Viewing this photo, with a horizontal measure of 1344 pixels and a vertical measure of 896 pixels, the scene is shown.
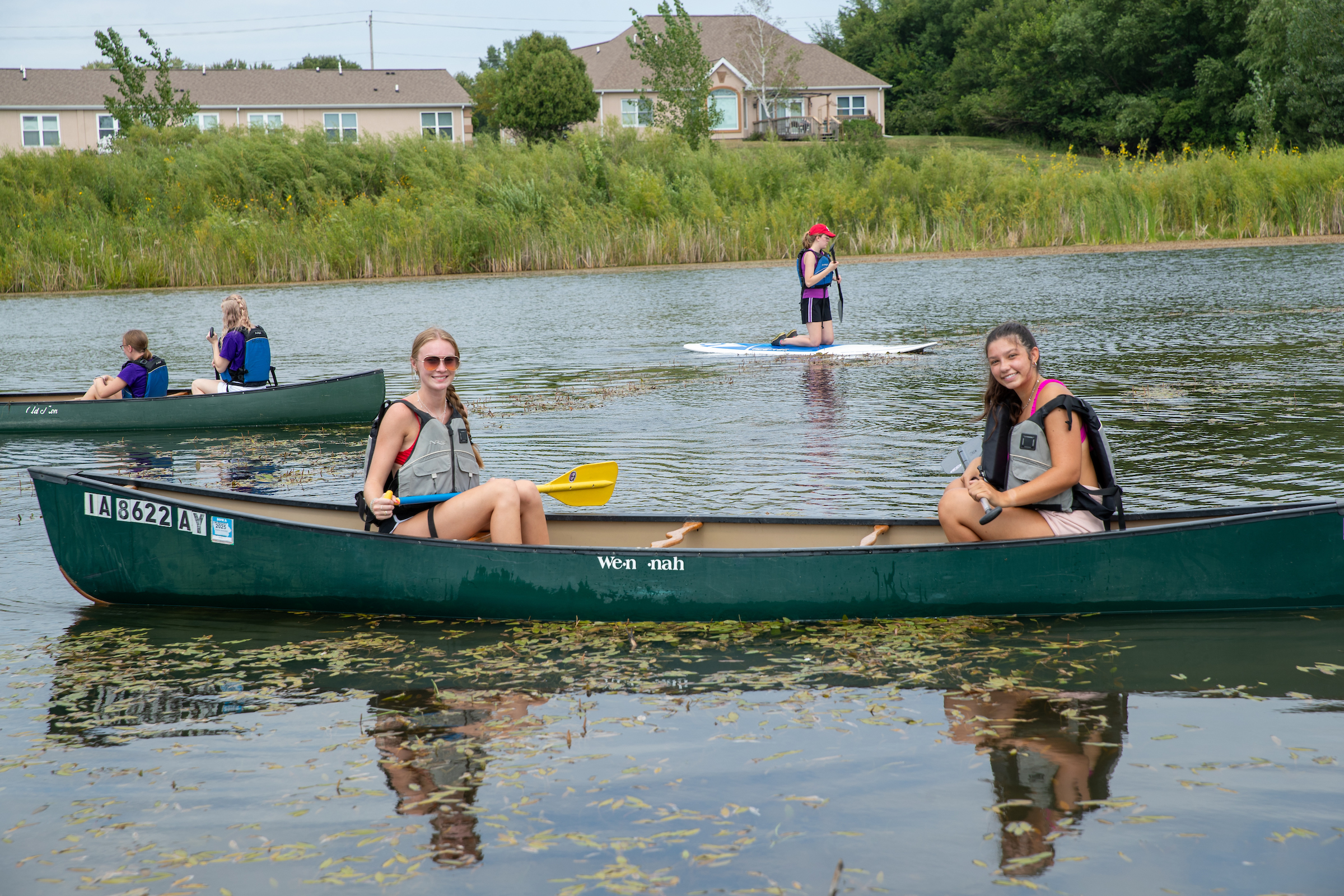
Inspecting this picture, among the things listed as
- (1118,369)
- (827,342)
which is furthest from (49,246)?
(1118,369)

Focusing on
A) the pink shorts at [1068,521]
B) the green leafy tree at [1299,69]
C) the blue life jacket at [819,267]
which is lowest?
the pink shorts at [1068,521]

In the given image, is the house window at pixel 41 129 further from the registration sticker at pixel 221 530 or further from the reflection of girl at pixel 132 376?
the registration sticker at pixel 221 530

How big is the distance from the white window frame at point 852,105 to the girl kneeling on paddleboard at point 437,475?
167ft

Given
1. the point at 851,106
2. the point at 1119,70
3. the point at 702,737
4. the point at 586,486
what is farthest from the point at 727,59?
the point at 702,737

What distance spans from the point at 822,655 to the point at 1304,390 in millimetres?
7146

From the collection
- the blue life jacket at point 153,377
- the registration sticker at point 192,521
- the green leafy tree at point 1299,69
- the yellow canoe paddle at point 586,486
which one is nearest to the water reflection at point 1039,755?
the yellow canoe paddle at point 586,486

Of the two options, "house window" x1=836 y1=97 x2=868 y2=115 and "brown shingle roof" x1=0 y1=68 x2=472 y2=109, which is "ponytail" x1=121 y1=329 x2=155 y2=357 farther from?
"house window" x1=836 y1=97 x2=868 y2=115

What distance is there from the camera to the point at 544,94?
44.9 metres

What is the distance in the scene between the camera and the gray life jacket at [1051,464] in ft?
15.7

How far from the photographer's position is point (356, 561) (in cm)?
539

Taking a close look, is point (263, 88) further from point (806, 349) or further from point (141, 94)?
point (806, 349)

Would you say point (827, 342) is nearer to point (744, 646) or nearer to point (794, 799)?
point (744, 646)

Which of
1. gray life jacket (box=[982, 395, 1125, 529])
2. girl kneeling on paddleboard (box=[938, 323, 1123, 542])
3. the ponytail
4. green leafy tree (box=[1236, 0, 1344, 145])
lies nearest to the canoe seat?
girl kneeling on paddleboard (box=[938, 323, 1123, 542])

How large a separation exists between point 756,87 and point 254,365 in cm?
4339
